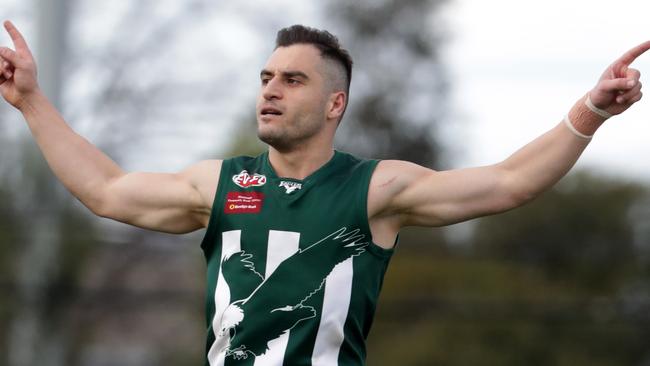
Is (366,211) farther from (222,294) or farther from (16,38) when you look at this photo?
(16,38)

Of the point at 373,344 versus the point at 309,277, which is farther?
the point at 373,344

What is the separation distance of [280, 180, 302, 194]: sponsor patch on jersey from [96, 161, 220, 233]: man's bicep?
31 cm

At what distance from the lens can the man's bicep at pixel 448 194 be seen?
488 cm

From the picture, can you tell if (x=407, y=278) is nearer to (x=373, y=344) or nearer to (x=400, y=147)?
(x=373, y=344)

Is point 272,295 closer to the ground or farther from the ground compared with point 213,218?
closer to the ground

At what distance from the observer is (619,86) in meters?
4.63

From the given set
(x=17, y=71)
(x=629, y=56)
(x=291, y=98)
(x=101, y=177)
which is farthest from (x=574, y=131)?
(x=17, y=71)

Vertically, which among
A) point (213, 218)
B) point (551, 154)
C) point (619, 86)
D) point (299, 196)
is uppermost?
point (619, 86)

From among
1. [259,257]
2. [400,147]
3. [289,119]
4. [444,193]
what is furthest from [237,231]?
[400,147]

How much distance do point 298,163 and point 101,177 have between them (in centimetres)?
89

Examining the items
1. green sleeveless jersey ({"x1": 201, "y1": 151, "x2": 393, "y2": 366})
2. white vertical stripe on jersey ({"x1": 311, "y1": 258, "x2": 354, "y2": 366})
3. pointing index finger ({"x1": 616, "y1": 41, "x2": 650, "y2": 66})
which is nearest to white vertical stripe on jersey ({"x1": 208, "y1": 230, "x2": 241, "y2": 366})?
green sleeveless jersey ({"x1": 201, "y1": 151, "x2": 393, "y2": 366})

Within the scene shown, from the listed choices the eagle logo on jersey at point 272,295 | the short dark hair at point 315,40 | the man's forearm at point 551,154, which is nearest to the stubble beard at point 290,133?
the short dark hair at point 315,40

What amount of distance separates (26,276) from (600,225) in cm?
804

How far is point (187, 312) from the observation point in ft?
53.9
